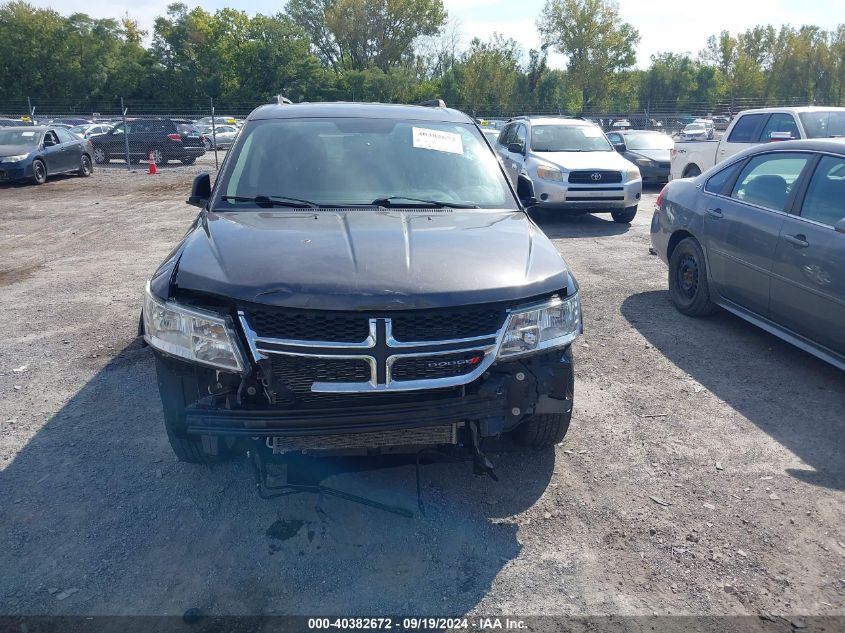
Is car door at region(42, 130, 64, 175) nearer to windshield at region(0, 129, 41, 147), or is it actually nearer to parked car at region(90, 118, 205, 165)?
windshield at region(0, 129, 41, 147)

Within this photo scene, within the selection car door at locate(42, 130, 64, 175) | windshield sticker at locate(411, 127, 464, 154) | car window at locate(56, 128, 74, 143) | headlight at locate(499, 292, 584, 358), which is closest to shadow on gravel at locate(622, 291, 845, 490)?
headlight at locate(499, 292, 584, 358)

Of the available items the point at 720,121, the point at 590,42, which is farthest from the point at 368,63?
the point at 720,121

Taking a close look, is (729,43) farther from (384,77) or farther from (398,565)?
(398,565)

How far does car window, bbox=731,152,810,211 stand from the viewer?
5.25m

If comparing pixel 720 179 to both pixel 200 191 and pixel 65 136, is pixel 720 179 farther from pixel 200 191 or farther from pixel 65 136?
pixel 65 136

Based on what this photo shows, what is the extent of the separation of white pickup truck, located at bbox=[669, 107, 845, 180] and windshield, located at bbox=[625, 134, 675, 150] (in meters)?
3.37

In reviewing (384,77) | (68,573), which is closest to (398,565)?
(68,573)

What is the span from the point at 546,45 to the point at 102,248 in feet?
195

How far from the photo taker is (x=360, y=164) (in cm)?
423

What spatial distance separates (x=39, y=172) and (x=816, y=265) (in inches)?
734

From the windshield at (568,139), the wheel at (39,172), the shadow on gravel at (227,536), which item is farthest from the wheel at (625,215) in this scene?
the wheel at (39,172)

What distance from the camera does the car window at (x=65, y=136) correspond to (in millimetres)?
18880

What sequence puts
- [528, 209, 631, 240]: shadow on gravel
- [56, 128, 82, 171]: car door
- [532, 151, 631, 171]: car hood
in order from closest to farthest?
[528, 209, 631, 240]: shadow on gravel
[532, 151, 631, 171]: car hood
[56, 128, 82, 171]: car door

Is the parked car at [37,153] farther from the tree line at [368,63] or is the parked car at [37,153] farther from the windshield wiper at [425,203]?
the tree line at [368,63]
